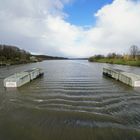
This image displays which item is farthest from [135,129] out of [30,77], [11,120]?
[30,77]

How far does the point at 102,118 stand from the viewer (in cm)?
668

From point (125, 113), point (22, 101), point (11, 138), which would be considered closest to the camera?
point (11, 138)

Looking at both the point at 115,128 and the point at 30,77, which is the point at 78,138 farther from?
the point at 30,77

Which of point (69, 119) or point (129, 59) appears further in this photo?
point (129, 59)

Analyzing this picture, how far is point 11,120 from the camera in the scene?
6.49 metres

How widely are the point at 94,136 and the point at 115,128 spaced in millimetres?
876

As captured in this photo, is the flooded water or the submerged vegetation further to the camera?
the submerged vegetation

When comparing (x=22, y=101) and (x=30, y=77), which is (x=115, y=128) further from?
(x=30, y=77)

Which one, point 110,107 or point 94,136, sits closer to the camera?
point 94,136

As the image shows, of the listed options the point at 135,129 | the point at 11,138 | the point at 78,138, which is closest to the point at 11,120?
the point at 11,138

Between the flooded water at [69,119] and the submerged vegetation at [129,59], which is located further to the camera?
the submerged vegetation at [129,59]

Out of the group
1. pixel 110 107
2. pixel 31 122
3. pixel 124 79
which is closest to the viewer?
pixel 31 122

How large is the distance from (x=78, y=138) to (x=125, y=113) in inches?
113

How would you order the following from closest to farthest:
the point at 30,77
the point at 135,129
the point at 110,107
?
the point at 135,129, the point at 110,107, the point at 30,77
